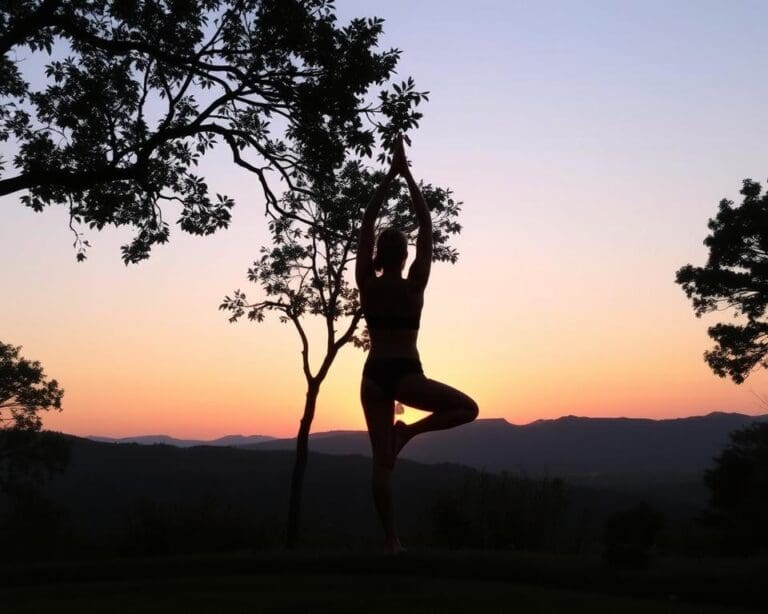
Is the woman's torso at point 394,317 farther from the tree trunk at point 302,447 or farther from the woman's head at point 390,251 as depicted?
the tree trunk at point 302,447

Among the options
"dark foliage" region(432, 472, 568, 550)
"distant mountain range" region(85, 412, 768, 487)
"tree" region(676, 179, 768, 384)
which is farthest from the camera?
"distant mountain range" region(85, 412, 768, 487)

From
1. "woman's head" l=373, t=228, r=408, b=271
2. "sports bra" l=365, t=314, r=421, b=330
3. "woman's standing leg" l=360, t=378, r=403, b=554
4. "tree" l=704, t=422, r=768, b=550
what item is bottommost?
"tree" l=704, t=422, r=768, b=550

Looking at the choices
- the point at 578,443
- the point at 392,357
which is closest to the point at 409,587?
the point at 392,357

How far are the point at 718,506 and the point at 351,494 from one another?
1934 inches

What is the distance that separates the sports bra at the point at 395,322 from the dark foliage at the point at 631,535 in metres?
2.95

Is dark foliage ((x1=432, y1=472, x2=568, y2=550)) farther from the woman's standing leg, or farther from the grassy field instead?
the woman's standing leg

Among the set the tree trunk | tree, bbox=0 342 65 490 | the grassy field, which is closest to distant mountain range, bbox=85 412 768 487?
tree, bbox=0 342 65 490

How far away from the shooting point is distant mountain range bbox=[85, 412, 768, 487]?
14638 cm

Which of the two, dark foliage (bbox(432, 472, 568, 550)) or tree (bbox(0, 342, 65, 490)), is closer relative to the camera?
dark foliage (bbox(432, 472, 568, 550))

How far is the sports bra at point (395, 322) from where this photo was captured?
23.8 feet

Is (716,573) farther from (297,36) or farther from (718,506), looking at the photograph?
(718,506)

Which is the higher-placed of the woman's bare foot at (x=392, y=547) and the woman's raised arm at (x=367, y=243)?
the woman's raised arm at (x=367, y=243)

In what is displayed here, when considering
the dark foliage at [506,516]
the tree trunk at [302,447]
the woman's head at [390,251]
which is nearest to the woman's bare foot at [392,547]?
the woman's head at [390,251]

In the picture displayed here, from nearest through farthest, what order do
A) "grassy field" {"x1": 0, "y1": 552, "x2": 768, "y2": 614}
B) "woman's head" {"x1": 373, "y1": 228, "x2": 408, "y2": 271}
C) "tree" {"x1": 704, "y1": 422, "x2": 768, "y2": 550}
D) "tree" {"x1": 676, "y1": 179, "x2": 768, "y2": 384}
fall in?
"grassy field" {"x1": 0, "y1": 552, "x2": 768, "y2": 614}, "woman's head" {"x1": 373, "y1": 228, "x2": 408, "y2": 271}, "tree" {"x1": 704, "y1": 422, "x2": 768, "y2": 550}, "tree" {"x1": 676, "y1": 179, "x2": 768, "y2": 384}
